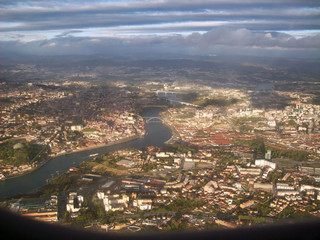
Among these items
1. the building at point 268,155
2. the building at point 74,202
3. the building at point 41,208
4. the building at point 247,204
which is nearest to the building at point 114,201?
the building at point 74,202

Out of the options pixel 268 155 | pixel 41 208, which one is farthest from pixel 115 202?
pixel 268 155

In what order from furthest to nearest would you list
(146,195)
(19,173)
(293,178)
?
1. (19,173)
2. (293,178)
3. (146,195)

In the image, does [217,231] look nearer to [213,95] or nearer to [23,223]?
[23,223]

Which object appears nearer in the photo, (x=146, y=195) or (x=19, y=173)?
(x=146, y=195)

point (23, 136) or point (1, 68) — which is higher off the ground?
point (1, 68)

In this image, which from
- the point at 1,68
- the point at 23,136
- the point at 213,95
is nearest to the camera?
the point at 23,136

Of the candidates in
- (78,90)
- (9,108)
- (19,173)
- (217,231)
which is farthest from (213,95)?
(217,231)

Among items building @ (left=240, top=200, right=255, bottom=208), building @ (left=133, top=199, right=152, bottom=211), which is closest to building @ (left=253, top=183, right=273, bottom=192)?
building @ (left=240, top=200, right=255, bottom=208)
